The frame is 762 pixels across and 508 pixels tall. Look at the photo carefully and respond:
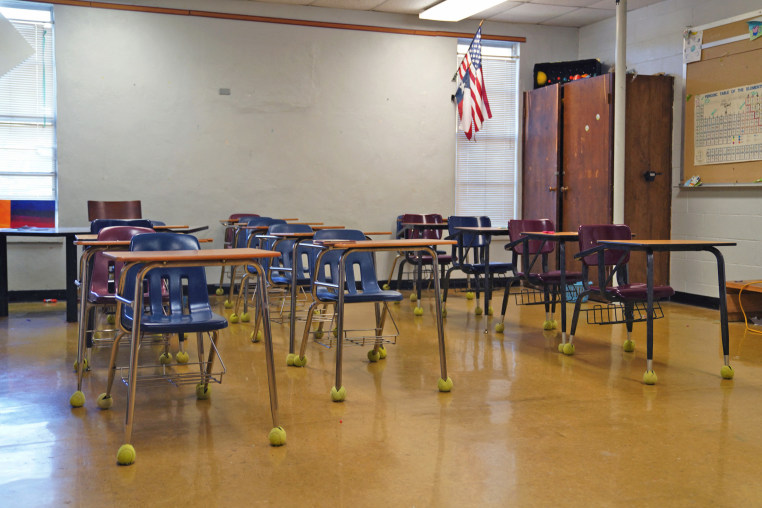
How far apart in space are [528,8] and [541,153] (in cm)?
162

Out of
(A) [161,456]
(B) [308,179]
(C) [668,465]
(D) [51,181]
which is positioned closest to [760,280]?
(C) [668,465]

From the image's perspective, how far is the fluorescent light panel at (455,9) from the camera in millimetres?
7734

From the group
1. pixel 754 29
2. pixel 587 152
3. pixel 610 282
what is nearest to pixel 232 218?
pixel 587 152

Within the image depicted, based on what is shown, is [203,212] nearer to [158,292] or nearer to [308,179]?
[308,179]

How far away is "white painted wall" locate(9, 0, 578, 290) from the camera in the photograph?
24.8ft

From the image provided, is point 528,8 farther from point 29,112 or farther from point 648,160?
point 29,112

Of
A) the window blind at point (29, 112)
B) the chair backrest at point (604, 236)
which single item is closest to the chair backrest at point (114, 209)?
the window blind at point (29, 112)

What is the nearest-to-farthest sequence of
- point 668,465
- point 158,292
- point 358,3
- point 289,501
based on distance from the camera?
1. point 289,501
2. point 668,465
3. point 158,292
4. point 358,3

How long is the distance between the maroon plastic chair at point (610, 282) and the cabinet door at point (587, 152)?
2337mm

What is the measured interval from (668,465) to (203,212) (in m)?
6.13

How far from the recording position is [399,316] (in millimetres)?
6543

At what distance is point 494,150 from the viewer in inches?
358

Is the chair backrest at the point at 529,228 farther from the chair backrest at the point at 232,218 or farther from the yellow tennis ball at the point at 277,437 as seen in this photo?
the yellow tennis ball at the point at 277,437

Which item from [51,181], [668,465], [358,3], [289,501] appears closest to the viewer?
[289,501]
